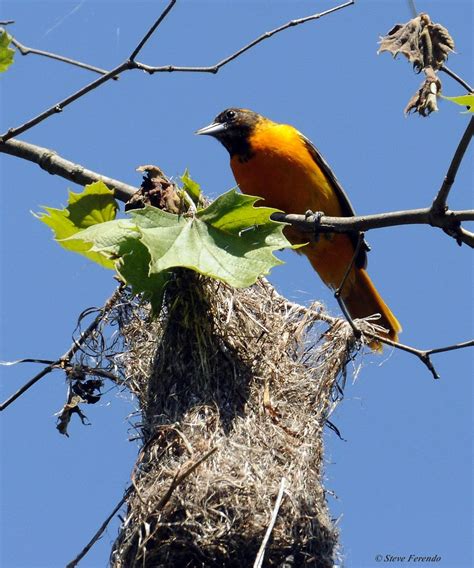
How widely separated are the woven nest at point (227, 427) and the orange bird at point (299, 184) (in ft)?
3.89

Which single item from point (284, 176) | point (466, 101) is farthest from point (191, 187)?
point (284, 176)

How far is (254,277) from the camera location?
9.90ft

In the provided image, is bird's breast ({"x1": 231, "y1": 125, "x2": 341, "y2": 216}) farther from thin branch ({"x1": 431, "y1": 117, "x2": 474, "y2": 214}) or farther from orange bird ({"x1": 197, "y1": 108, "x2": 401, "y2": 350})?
thin branch ({"x1": 431, "y1": 117, "x2": 474, "y2": 214})

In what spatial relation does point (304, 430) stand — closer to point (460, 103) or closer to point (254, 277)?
point (254, 277)

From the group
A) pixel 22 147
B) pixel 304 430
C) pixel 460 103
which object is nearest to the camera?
pixel 460 103

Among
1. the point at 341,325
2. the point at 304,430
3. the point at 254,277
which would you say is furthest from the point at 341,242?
the point at 254,277

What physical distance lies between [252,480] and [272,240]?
31.5 inches

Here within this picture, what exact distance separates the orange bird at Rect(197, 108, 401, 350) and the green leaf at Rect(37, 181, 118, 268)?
1599 mm

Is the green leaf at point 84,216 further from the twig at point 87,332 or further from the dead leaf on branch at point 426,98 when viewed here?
the dead leaf on branch at point 426,98

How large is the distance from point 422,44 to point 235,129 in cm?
281

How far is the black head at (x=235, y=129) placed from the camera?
17.2 ft

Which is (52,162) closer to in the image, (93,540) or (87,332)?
(87,332)

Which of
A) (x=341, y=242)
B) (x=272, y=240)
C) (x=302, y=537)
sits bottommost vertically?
(x=302, y=537)

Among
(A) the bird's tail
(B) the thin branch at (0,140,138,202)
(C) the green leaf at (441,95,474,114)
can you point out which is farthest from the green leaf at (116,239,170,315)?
(A) the bird's tail
